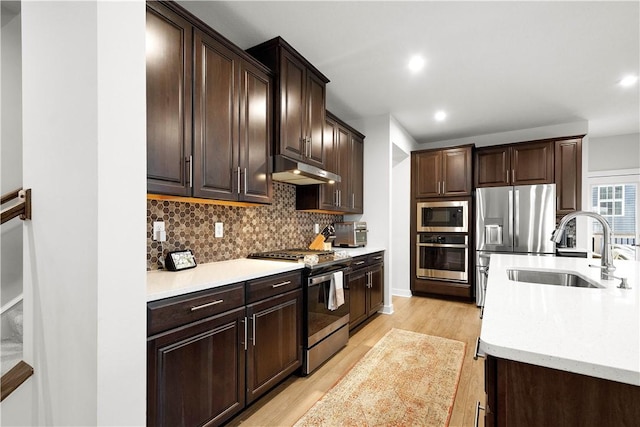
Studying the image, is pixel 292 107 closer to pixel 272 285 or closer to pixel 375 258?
pixel 272 285

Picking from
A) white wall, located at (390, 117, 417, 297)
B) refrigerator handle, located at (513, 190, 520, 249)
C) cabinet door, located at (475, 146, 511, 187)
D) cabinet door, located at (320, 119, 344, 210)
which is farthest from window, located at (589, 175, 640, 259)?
cabinet door, located at (320, 119, 344, 210)

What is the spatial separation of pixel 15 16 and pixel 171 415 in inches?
106

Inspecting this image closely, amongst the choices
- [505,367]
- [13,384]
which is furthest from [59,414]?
[505,367]

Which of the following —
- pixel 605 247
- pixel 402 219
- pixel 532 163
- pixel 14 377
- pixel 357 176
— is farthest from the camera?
pixel 402 219

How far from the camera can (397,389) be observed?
2.19 meters

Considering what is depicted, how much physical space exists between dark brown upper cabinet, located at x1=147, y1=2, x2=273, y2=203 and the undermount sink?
196 cm

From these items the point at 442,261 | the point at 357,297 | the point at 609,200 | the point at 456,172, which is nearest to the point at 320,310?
the point at 357,297

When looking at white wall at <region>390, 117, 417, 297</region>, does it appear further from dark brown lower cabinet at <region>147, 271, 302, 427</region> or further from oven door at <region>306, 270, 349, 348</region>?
dark brown lower cabinet at <region>147, 271, 302, 427</region>

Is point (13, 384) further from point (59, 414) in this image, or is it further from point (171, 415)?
point (171, 415)

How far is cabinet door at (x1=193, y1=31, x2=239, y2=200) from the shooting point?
74.2 inches

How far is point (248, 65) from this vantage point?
88.4 inches

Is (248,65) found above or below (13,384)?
above

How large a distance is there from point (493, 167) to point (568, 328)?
14.4 feet

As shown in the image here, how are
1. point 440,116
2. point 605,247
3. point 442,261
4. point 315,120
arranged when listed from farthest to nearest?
point 442,261 → point 440,116 → point 315,120 → point 605,247
